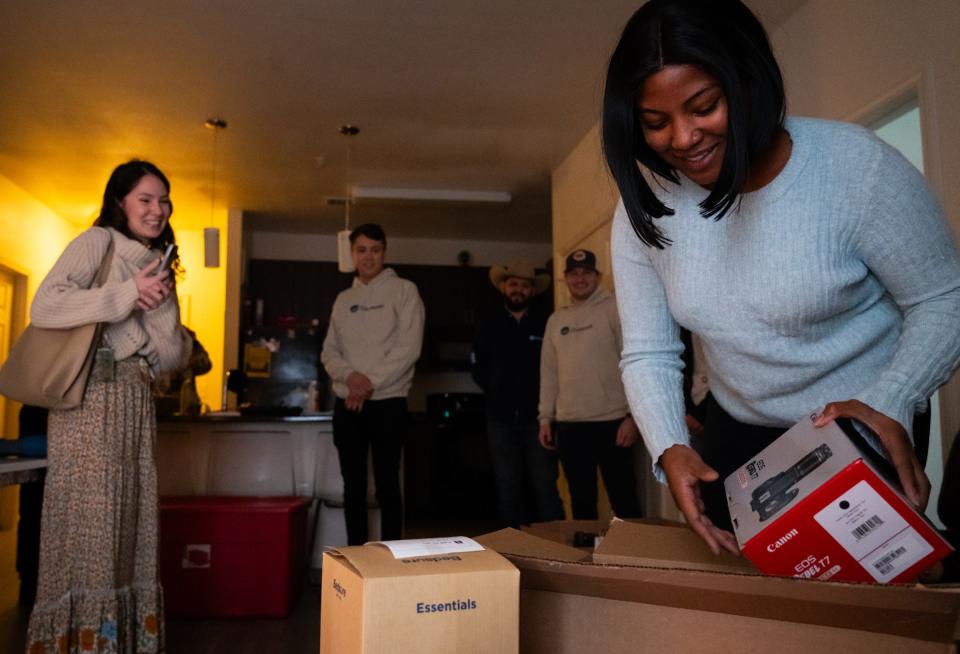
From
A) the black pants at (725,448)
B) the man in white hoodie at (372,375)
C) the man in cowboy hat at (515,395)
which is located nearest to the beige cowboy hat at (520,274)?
the man in cowboy hat at (515,395)

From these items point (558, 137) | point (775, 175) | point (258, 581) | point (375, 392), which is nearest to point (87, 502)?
point (258, 581)

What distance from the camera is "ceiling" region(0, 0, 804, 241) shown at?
3.13 meters

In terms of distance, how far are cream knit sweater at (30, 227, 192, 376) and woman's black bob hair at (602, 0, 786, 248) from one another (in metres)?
1.50

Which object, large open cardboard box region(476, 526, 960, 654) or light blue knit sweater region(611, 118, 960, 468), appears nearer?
large open cardboard box region(476, 526, 960, 654)

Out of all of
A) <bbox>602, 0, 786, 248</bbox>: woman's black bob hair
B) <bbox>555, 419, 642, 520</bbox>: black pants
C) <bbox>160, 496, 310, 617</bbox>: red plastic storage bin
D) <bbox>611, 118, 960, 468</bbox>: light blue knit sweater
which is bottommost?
<bbox>160, 496, 310, 617</bbox>: red plastic storage bin

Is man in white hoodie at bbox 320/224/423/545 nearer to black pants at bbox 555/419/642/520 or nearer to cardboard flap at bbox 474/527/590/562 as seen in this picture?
black pants at bbox 555/419/642/520

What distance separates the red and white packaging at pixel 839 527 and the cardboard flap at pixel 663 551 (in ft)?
0.23

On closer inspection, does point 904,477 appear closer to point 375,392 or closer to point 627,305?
point 627,305

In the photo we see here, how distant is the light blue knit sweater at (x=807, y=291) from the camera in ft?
2.76

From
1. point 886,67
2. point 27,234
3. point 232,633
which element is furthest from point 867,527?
point 27,234

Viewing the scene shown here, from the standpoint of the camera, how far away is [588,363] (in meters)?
3.24

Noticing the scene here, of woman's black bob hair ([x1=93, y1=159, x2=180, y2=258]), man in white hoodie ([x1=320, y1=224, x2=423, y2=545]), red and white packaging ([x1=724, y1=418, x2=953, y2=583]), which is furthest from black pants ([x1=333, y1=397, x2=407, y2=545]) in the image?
red and white packaging ([x1=724, y1=418, x2=953, y2=583])

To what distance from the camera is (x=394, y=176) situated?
538cm

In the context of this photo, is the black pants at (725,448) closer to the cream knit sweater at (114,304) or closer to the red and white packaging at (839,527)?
the red and white packaging at (839,527)
